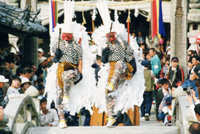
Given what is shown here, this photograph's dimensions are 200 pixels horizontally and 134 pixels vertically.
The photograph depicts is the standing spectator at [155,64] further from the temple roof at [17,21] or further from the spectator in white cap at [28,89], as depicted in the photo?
the spectator in white cap at [28,89]

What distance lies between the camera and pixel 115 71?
40.6ft

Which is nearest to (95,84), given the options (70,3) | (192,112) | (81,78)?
(81,78)

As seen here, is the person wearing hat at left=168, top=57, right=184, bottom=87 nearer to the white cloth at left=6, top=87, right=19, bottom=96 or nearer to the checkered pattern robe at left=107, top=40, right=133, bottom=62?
the checkered pattern robe at left=107, top=40, right=133, bottom=62

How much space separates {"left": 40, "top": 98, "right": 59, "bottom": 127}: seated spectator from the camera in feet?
43.2

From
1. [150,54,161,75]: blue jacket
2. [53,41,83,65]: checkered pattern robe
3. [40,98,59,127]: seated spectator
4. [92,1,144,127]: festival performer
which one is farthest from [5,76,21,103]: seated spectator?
[150,54,161,75]: blue jacket

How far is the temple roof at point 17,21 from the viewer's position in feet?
50.4

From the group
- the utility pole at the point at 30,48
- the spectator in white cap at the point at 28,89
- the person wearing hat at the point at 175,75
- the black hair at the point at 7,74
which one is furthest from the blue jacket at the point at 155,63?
the black hair at the point at 7,74

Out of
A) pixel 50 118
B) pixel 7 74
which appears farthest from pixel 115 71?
pixel 7 74

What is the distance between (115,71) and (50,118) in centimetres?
202

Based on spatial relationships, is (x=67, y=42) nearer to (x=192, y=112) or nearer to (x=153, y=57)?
(x=192, y=112)

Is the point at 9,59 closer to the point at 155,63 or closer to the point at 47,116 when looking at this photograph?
the point at 47,116

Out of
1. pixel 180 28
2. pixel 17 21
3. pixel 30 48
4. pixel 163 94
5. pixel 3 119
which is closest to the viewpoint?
pixel 3 119

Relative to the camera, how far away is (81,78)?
12562mm

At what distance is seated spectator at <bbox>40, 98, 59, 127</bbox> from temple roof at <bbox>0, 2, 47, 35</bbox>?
288 cm
